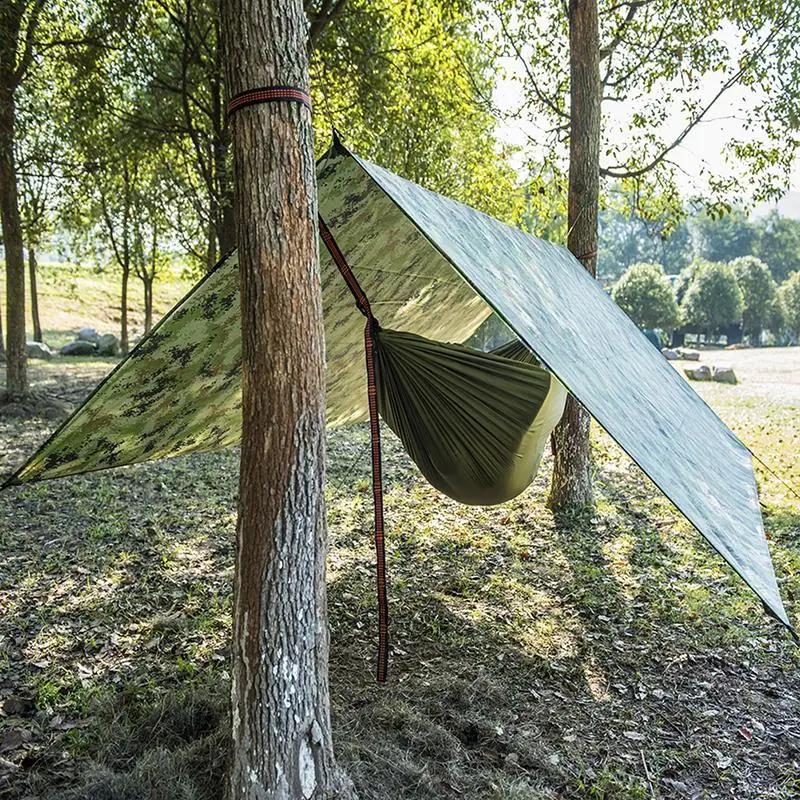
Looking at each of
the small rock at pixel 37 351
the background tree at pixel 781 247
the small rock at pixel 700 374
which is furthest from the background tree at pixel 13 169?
the background tree at pixel 781 247

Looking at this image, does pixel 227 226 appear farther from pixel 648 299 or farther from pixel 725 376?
pixel 648 299

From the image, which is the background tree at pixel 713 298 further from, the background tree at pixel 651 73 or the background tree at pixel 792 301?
the background tree at pixel 651 73

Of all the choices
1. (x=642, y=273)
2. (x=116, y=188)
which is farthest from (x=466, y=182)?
(x=642, y=273)

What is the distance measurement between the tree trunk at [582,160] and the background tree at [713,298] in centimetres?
2274

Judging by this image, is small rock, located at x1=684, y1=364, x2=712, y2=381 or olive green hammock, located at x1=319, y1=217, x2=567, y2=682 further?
small rock, located at x1=684, y1=364, x2=712, y2=381

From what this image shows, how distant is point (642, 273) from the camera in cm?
2355

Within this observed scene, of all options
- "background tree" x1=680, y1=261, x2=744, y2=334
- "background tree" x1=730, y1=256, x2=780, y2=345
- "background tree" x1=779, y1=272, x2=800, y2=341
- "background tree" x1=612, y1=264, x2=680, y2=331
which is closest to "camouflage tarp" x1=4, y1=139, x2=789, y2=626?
"background tree" x1=612, y1=264, x2=680, y2=331

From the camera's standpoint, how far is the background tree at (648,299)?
76.0 ft

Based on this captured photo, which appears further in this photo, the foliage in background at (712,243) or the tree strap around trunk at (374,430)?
the foliage in background at (712,243)

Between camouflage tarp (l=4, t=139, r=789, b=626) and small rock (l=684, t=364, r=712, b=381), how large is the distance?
9.88 metres

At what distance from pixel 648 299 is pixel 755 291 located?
19.1 ft

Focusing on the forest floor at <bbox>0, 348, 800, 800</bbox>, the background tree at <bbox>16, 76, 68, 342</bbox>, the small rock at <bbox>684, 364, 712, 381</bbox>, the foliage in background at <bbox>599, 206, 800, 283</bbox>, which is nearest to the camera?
the forest floor at <bbox>0, 348, 800, 800</bbox>

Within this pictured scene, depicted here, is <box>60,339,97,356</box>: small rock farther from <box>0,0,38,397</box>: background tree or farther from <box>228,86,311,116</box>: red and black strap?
<box>228,86,311,116</box>: red and black strap

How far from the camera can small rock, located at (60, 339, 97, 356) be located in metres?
13.8
